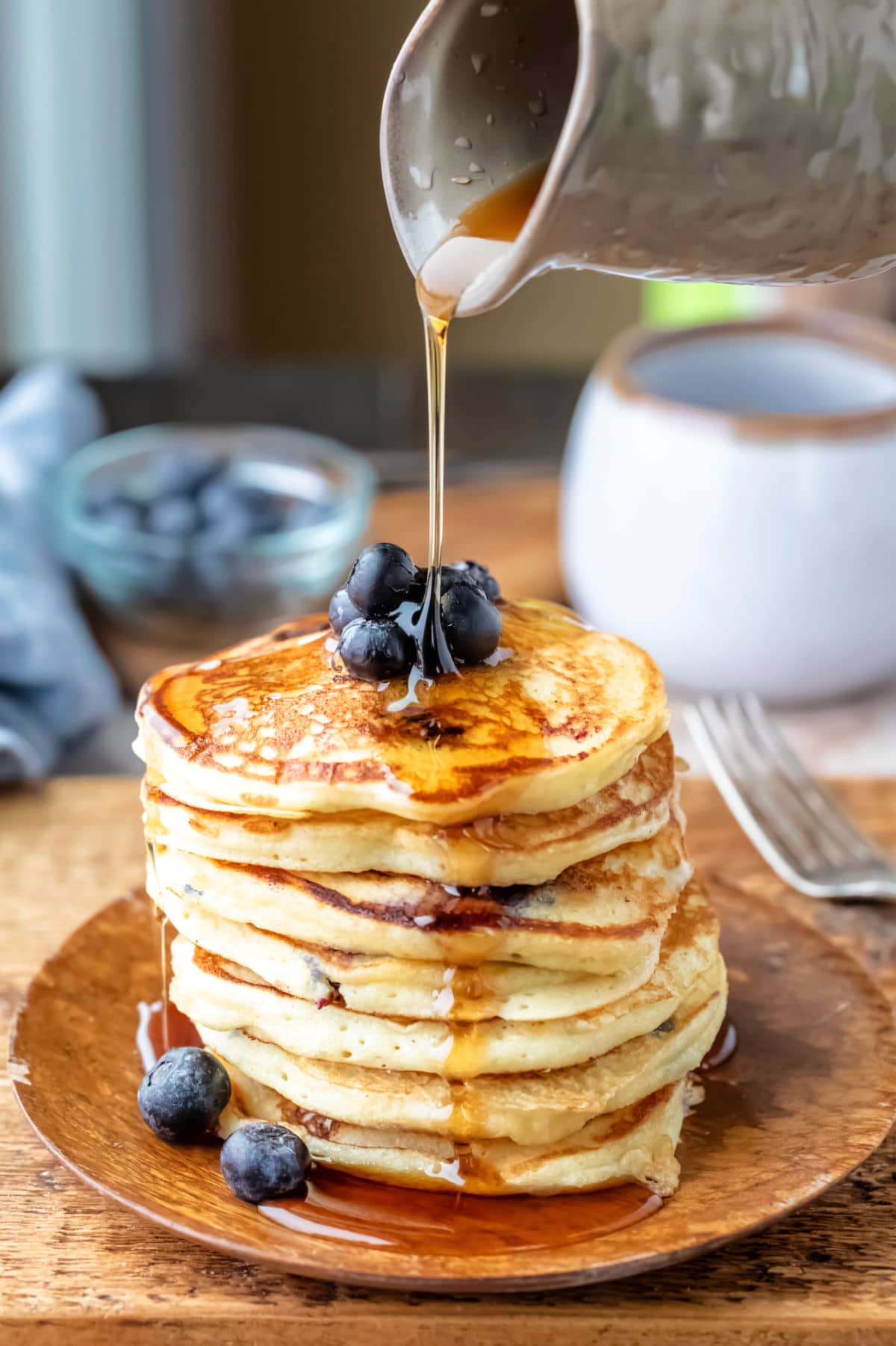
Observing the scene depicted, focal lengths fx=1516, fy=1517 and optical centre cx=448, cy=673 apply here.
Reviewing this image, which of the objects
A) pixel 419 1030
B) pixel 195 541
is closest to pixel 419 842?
pixel 419 1030

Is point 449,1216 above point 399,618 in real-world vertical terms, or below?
below

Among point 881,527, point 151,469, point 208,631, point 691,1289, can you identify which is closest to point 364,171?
point 151,469

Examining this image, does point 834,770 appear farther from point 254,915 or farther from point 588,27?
point 588,27

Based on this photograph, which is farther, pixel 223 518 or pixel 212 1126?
pixel 223 518

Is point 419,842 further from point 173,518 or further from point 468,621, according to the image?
point 173,518

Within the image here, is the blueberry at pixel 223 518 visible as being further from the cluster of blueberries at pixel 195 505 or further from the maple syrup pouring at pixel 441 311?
the maple syrup pouring at pixel 441 311

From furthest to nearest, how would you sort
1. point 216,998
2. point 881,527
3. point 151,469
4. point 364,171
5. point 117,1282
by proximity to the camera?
1. point 364,171
2. point 151,469
3. point 881,527
4. point 216,998
5. point 117,1282

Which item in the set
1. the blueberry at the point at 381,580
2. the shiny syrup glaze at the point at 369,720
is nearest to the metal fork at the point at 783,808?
the shiny syrup glaze at the point at 369,720
